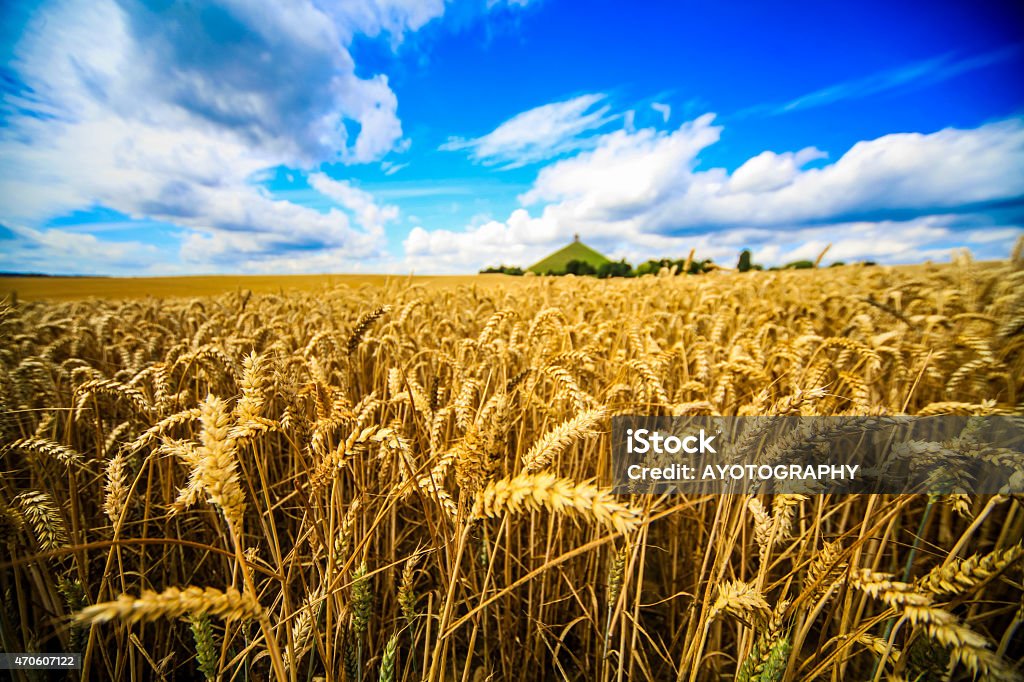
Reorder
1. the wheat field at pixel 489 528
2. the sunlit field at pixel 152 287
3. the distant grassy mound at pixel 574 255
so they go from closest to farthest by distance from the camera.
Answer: the wheat field at pixel 489 528, the sunlit field at pixel 152 287, the distant grassy mound at pixel 574 255

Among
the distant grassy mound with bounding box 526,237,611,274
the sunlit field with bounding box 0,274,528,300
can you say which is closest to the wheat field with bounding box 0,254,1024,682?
the sunlit field with bounding box 0,274,528,300

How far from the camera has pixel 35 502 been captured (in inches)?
54.3

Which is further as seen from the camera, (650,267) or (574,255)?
(574,255)

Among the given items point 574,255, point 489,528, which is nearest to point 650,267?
point 489,528

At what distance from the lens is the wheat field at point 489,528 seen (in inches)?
38.7

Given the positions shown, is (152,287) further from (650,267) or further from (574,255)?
(574,255)

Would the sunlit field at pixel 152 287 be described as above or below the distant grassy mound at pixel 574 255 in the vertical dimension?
below

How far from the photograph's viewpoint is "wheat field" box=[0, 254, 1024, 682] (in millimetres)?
984

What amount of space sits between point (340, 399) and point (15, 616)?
215 centimetres

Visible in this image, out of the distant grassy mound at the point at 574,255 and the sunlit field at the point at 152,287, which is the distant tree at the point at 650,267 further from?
the distant grassy mound at the point at 574,255

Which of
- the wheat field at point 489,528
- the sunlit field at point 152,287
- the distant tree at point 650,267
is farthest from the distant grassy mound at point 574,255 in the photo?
the wheat field at point 489,528

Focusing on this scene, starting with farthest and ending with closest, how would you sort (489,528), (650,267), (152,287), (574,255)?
1. (574,255)
2. (650,267)
3. (152,287)
4. (489,528)

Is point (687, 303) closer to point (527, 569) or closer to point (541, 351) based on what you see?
point (541, 351)

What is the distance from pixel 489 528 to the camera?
189 centimetres
